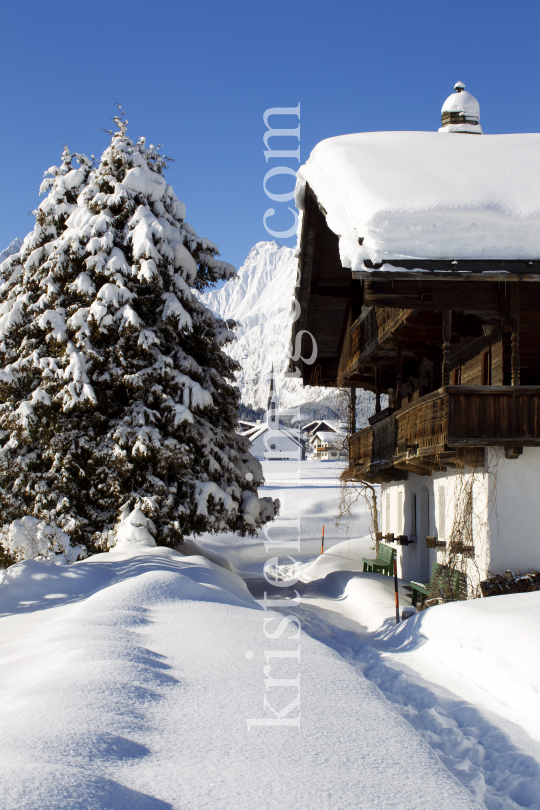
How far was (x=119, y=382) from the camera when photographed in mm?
13766

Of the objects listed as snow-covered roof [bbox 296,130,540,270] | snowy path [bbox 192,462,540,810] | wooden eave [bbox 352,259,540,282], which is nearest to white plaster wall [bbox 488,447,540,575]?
snowy path [bbox 192,462,540,810]

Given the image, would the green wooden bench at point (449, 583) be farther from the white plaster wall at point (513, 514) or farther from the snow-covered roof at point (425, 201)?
the snow-covered roof at point (425, 201)

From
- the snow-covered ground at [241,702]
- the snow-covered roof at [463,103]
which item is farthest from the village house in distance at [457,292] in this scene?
the snow-covered roof at [463,103]

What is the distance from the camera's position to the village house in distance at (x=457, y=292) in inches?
379

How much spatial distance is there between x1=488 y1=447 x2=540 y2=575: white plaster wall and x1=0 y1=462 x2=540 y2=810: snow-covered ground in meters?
2.25

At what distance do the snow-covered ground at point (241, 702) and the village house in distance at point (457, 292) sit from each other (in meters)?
2.63

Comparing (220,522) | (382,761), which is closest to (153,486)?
(220,522)

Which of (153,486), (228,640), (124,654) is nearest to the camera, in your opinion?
(124,654)

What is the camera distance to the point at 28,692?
14.5ft

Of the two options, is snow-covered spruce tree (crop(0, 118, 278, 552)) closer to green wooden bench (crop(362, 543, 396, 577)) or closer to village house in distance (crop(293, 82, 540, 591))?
village house in distance (crop(293, 82, 540, 591))

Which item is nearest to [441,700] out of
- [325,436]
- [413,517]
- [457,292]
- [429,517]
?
[457,292]

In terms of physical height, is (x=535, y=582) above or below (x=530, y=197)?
below

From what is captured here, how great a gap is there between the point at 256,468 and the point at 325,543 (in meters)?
14.8

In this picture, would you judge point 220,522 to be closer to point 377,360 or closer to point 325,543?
point 377,360
